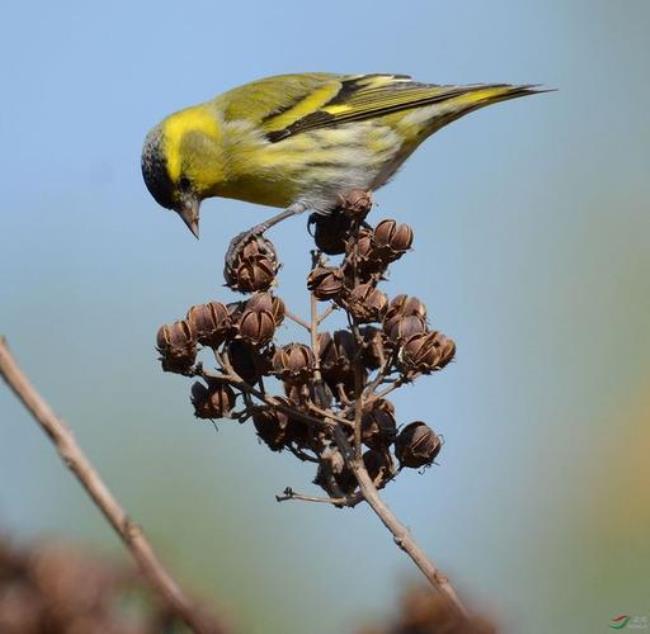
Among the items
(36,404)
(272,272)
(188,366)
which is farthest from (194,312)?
(36,404)

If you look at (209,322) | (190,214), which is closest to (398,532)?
(209,322)

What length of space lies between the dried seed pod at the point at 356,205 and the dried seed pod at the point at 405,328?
2.89 feet

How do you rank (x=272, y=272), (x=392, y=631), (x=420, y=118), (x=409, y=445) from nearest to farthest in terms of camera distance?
(x=392, y=631) → (x=409, y=445) → (x=272, y=272) → (x=420, y=118)

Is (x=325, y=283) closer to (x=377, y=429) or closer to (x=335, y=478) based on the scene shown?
(x=377, y=429)

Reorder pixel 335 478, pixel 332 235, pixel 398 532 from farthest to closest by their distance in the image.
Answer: pixel 332 235, pixel 335 478, pixel 398 532

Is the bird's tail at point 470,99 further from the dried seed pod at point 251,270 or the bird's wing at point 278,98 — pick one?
the dried seed pod at point 251,270

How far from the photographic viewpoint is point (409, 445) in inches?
104

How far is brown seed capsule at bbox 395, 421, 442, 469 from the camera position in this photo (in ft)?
8.62

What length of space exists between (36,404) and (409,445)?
5.68ft

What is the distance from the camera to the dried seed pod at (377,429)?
8.87ft

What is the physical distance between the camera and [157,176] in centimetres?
504

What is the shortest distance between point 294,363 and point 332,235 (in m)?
0.96

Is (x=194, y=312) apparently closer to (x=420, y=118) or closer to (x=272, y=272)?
(x=272, y=272)

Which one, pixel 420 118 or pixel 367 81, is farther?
pixel 367 81
